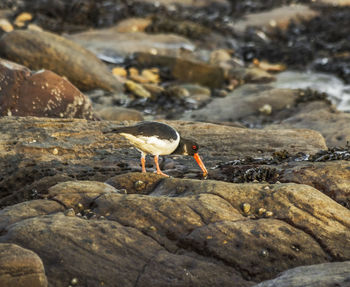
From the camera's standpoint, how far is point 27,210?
564 cm

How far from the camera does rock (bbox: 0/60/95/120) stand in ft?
35.0

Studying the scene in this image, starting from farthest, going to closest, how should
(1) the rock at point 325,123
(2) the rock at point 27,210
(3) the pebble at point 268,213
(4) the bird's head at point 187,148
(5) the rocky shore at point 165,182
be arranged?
(1) the rock at point 325,123 → (4) the bird's head at point 187,148 → (3) the pebble at point 268,213 → (2) the rock at point 27,210 → (5) the rocky shore at point 165,182

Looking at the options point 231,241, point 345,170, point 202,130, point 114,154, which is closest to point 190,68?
point 202,130

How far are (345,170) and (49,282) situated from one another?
4.01 metres

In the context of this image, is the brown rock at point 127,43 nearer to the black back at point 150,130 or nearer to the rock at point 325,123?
the rock at point 325,123

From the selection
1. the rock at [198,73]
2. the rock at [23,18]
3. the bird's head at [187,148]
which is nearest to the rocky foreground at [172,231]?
the bird's head at [187,148]

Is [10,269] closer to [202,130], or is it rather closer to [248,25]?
[202,130]

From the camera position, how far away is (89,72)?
51.5 ft

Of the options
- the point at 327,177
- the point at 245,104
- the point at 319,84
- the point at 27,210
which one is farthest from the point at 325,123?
the point at 27,210

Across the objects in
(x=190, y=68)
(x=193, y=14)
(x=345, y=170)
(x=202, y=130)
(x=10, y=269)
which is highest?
(x=10, y=269)

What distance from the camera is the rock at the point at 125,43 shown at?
20.8 meters

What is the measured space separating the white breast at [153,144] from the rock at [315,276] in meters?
2.76

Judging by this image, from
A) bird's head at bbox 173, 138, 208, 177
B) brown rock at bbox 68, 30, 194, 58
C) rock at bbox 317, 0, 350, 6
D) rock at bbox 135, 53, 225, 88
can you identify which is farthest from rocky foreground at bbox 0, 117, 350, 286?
rock at bbox 317, 0, 350, 6

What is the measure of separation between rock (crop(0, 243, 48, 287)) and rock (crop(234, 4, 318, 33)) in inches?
968
